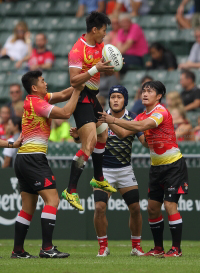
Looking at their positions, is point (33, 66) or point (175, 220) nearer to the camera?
point (175, 220)

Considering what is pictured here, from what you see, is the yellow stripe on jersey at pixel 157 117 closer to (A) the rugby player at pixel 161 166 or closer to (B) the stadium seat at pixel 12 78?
(A) the rugby player at pixel 161 166

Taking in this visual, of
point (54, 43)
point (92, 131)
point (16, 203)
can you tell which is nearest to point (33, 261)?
point (92, 131)

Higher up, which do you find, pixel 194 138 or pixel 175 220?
pixel 194 138

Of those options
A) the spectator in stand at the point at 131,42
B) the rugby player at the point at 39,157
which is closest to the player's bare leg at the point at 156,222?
the rugby player at the point at 39,157

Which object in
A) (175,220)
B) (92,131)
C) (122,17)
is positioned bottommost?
(175,220)

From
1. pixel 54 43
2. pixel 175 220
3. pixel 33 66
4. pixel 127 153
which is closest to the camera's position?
pixel 175 220

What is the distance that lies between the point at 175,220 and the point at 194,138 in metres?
3.34

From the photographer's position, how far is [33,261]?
23.5ft

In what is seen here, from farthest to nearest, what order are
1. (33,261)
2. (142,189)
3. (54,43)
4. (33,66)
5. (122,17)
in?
1. (54,43)
2. (33,66)
3. (122,17)
4. (142,189)
5. (33,261)

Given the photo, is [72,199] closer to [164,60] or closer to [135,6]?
[164,60]

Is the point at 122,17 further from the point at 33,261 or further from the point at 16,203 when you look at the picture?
the point at 33,261

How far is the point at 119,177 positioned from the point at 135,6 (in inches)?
350

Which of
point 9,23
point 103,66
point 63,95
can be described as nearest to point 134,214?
point 63,95

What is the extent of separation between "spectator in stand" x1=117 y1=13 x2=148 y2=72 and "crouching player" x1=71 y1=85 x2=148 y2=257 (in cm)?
584
